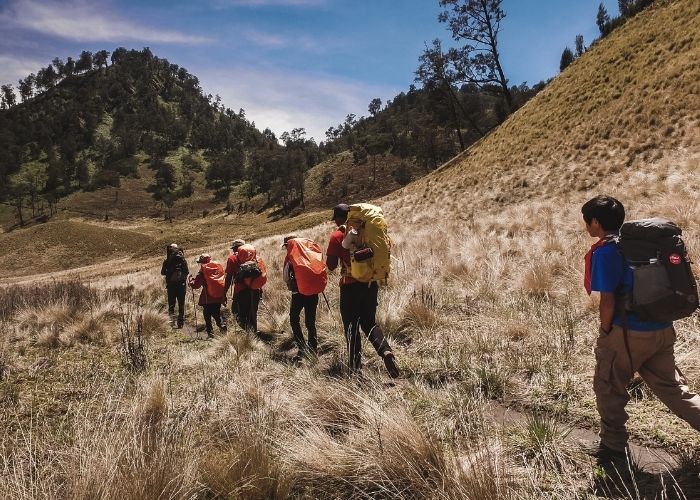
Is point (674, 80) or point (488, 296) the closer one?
point (488, 296)

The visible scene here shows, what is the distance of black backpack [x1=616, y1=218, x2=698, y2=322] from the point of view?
2.51 meters

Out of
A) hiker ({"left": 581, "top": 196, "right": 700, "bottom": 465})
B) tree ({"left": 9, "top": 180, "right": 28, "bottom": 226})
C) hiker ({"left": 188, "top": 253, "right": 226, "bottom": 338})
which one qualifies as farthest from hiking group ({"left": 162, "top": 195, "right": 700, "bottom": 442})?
tree ({"left": 9, "top": 180, "right": 28, "bottom": 226})

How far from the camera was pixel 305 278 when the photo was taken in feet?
19.4

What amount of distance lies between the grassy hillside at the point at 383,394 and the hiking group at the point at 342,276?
0.36 metres

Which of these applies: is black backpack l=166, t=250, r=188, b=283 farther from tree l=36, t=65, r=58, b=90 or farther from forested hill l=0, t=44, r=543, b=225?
tree l=36, t=65, r=58, b=90

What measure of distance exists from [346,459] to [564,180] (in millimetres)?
18229

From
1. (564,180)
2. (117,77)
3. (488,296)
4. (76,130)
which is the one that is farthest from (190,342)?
(117,77)

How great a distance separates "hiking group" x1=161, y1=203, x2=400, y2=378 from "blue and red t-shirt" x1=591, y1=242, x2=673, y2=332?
7.91 ft

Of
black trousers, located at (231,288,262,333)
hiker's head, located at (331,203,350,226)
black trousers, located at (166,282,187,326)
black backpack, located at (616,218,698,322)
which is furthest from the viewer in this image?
black trousers, located at (166,282,187,326)

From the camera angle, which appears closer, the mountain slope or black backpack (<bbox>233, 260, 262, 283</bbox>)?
black backpack (<bbox>233, 260, 262, 283</bbox>)

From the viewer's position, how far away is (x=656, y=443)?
2.96m

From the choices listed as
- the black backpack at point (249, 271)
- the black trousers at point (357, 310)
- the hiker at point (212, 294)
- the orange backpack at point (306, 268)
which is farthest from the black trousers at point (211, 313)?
the black trousers at point (357, 310)

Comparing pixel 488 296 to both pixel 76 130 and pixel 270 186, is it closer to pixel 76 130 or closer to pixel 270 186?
pixel 270 186

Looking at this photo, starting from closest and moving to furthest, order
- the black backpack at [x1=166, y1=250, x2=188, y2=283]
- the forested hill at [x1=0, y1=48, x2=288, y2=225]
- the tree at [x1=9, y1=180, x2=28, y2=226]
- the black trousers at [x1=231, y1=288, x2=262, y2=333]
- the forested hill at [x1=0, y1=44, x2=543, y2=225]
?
the black trousers at [x1=231, y1=288, x2=262, y2=333] → the black backpack at [x1=166, y1=250, x2=188, y2=283] → the forested hill at [x1=0, y1=44, x2=543, y2=225] → the tree at [x1=9, y1=180, x2=28, y2=226] → the forested hill at [x1=0, y1=48, x2=288, y2=225]
